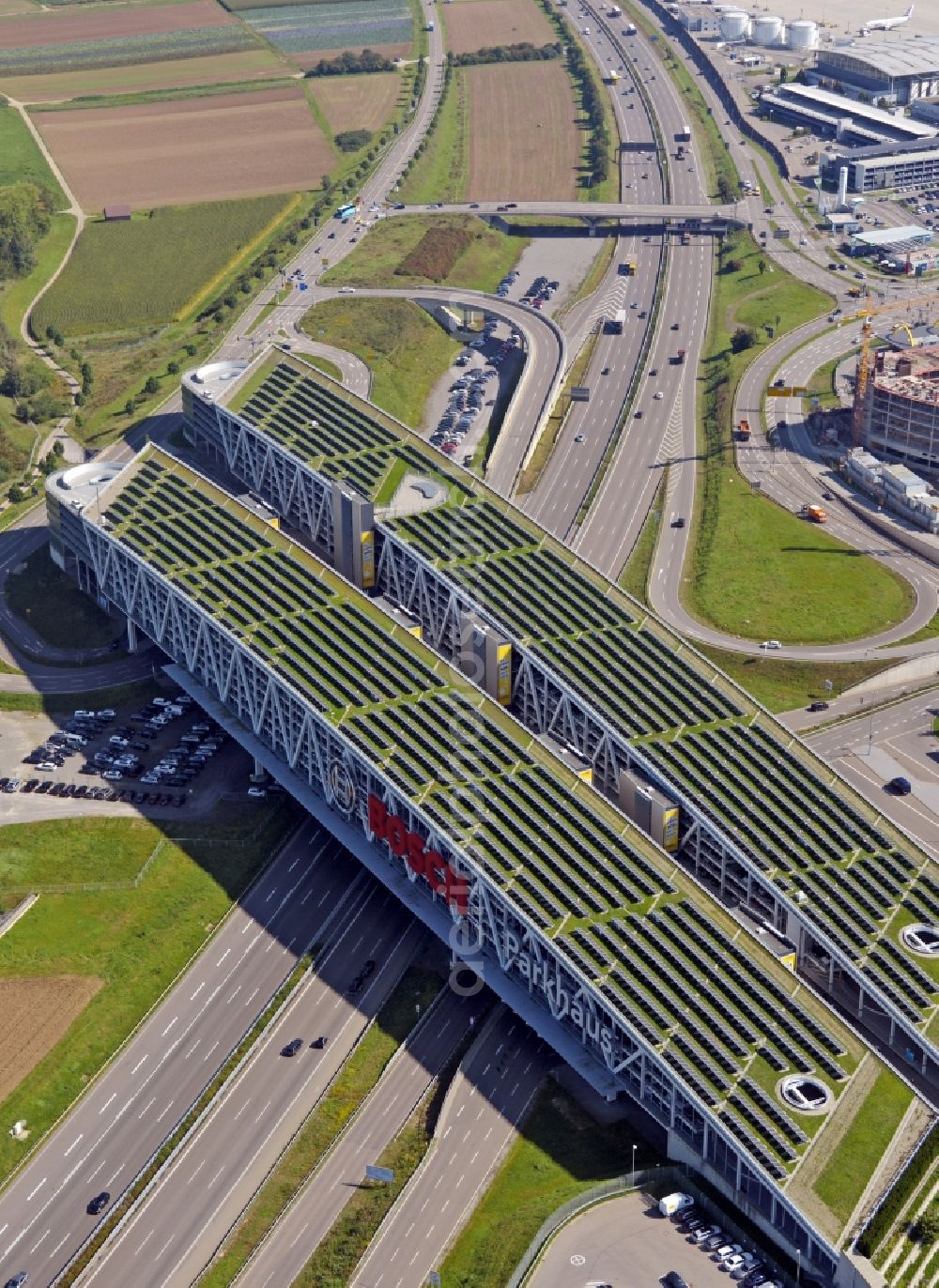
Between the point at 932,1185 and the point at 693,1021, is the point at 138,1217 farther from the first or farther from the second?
the point at 932,1185

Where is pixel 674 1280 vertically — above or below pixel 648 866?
below

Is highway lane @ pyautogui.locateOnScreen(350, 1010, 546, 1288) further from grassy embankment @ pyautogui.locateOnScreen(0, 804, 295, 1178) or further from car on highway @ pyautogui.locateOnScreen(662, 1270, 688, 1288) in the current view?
grassy embankment @ pyautogui.locateOnScreen(0, 804, 295, 1178)

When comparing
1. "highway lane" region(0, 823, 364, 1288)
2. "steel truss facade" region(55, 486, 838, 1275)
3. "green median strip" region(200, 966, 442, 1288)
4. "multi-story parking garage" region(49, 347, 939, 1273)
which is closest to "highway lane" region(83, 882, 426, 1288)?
"green median strip" region(200, 966, 442, 1288)

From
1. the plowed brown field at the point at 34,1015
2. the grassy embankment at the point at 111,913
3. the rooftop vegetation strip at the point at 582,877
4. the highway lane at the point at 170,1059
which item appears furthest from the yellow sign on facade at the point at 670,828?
the plowed brown field at the point at 34,1015

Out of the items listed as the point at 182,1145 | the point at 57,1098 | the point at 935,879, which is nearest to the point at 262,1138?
the point at 182,1145

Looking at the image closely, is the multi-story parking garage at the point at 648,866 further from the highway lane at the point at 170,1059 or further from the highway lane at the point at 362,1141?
the highway lane at the point at 170,1059

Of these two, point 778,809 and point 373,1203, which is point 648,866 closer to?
point 778,809

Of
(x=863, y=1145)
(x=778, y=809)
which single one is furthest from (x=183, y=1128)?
(x=778, y=809)

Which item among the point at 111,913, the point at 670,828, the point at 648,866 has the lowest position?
the point at 111,913
